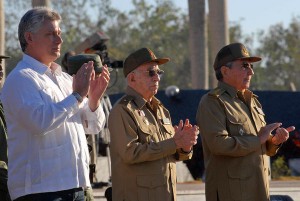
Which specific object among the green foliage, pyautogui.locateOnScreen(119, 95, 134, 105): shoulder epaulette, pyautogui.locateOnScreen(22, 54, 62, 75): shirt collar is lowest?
the green foliage

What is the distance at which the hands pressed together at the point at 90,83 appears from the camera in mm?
5762

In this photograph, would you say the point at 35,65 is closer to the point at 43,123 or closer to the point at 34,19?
the point at 34,19

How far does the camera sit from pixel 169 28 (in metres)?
49.8

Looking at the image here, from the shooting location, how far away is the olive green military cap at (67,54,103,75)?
6357 mm

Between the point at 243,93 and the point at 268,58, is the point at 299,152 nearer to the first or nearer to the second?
the point at 243,93

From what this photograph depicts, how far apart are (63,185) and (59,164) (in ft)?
0.38

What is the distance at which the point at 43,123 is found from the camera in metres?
5.64

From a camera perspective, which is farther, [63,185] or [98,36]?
[98,36]

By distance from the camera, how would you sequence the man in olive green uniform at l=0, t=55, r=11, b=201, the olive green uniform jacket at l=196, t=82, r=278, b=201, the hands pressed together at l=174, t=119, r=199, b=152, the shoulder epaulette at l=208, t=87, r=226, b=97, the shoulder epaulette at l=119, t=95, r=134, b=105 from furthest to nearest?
1. the shoulder epaulette at l=208, t=87, r=226, b=97
2. the olive green uniform jacket at l=196, t=82, r=278, b=201
3. the shoulder epaulette at l=119, t=95, r=134, b=105
4. the man in olive green uniform at l=0, t=55, r=11, b=201
5. the hands pressed together at l=174, t=119, r=199, b=152

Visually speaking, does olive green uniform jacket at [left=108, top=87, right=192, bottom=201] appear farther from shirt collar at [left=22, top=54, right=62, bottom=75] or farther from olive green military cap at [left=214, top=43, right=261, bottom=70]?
shirt collar at [left=22, top=54, right=62, bottom=75]

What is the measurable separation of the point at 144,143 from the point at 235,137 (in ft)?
2.58

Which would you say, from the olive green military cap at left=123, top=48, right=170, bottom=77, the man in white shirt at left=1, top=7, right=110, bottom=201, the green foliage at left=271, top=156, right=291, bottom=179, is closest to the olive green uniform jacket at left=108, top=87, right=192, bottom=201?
the olive green military cap at left=123, top=48, right=170, bottom=77

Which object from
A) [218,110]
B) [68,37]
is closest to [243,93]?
[218,110]

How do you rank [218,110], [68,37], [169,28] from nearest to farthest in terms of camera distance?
[218,110] → [68,37] → [169,28]
